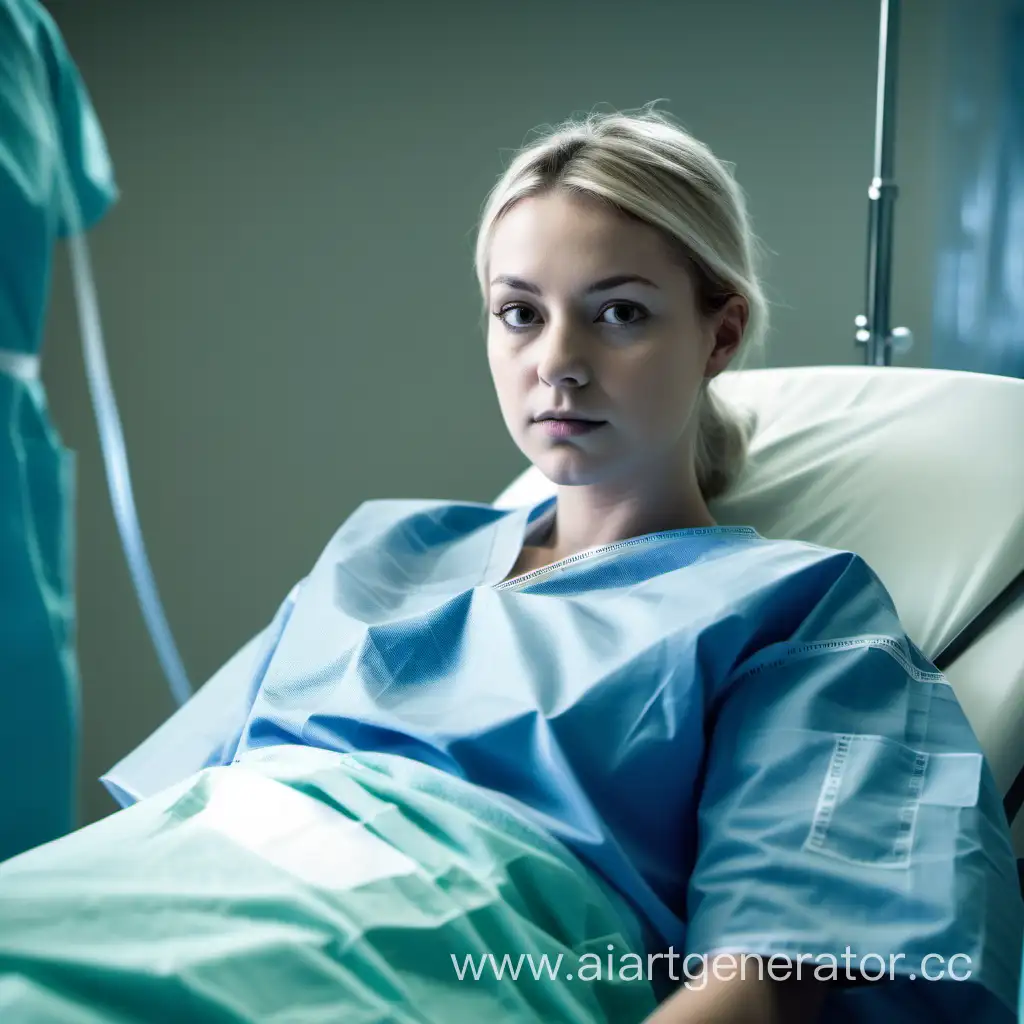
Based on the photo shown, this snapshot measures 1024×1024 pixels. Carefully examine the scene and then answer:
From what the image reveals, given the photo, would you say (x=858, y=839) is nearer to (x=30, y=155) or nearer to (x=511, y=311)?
(x=511, y=311)

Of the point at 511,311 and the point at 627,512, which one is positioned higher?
the point at 511,311

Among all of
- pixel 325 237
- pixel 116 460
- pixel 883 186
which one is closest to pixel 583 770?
pixel 883 186

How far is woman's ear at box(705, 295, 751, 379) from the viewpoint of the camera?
3.68ft

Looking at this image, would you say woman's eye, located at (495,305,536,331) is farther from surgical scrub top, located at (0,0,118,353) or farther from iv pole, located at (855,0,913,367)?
surgical scrub top, located at (0,0,118,353)

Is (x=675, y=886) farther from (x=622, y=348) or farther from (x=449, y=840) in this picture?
(x=622, y=348)

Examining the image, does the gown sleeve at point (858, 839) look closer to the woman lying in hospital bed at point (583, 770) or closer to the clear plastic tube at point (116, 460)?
the woman lying in hospital bed at point (583, 770)

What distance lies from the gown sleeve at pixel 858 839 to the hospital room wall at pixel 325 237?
1.36m

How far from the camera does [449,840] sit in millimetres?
857

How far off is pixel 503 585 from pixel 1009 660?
Answer: 0.44 m

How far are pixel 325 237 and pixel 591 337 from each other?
142 centimetres

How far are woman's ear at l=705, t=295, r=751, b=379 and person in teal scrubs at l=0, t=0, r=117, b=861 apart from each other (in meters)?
0.85

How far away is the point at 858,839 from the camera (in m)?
0.82

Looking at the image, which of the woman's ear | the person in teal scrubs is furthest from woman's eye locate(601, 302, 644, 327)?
the person in teal scrubs

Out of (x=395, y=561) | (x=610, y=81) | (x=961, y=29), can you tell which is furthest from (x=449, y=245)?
(x=395, y=561)
